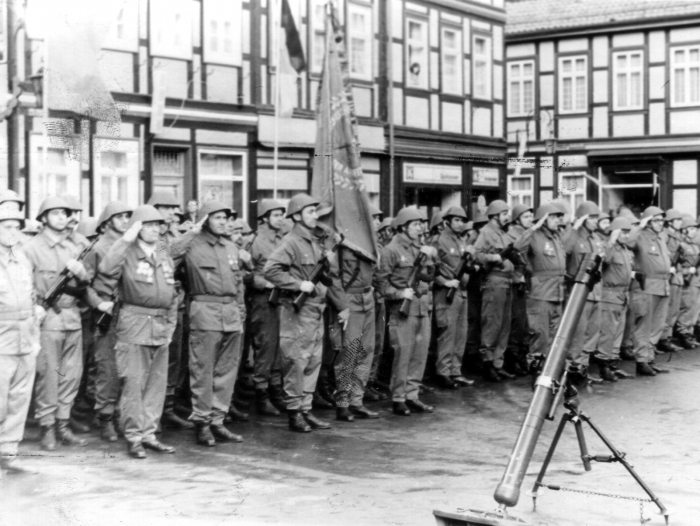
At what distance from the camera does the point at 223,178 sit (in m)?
16.7

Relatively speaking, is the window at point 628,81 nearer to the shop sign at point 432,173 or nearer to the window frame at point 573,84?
the window frame at point 573,84

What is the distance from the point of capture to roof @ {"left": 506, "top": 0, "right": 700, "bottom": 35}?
25.1 meters

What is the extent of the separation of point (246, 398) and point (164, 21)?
7.82m

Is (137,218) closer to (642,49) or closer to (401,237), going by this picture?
(401,237)

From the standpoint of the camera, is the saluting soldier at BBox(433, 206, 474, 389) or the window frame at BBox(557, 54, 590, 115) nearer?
the saluting soldier at BBox(433, 206, 474, 389)

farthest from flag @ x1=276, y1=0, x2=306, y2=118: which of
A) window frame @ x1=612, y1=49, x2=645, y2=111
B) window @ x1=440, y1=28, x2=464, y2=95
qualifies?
window frame @ x1=612, y1=49, x2=645, y2=111

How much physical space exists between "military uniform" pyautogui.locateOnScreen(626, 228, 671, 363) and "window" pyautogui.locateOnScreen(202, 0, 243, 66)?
757cm

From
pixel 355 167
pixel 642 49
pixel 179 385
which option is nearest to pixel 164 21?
pixel 355 167

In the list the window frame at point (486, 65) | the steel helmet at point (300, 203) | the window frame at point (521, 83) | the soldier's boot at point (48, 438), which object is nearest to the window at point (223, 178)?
the steel helmet at point (300, 203)

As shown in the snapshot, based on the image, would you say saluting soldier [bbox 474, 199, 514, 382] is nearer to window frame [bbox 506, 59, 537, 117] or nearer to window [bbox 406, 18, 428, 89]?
window [bbox 406, 18, 428, 89]

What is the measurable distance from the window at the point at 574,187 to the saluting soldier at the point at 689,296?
10.5 metres

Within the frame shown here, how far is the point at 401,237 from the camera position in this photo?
9.84 m

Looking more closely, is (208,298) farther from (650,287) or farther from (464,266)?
(650,287)

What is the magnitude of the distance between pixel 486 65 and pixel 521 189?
397cm
